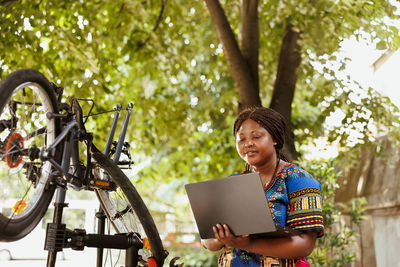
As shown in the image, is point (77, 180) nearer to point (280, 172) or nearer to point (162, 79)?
point (280, 172)

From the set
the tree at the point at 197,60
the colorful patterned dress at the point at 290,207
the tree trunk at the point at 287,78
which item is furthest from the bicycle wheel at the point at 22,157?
the tree trunk at the point at 287,78

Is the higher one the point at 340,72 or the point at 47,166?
the point at 340,72

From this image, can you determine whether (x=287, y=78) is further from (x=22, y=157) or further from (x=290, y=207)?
(x=22, y=157)

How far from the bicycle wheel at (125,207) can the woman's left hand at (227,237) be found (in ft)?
0.83

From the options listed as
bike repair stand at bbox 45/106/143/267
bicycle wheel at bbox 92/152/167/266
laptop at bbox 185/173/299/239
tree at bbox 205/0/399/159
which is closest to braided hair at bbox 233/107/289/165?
laptop at bbox 185/173/299/239

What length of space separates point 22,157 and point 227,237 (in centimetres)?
64

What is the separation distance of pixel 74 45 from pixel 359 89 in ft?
9.31

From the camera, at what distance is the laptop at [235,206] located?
137 cm

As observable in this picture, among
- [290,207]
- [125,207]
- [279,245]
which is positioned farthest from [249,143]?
[125,207]

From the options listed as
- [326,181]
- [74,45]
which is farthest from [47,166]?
[326,181]

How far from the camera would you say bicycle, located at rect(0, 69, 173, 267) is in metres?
1.32

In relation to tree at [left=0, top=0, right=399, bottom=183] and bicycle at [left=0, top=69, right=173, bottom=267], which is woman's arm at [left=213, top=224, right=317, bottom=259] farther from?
tree at [left=0, top=0, right=399, bottom=183]

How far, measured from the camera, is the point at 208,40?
20.9ft

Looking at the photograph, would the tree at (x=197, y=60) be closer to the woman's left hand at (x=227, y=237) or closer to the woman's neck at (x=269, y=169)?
the woman's neck at (x=269, y=169)
